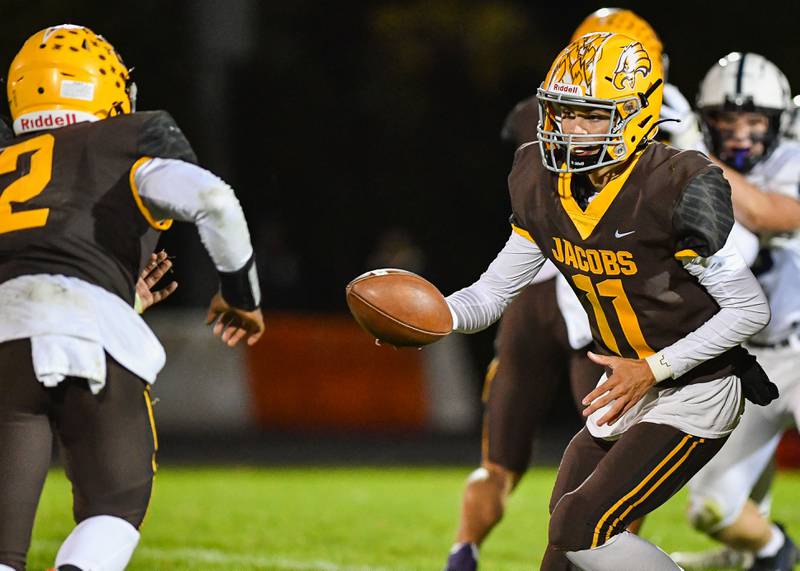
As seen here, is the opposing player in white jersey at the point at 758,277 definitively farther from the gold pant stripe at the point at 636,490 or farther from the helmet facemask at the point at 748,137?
the gold pant stripe at the point at 636,490

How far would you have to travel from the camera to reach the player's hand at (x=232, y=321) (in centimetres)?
357

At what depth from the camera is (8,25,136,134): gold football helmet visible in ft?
11.6

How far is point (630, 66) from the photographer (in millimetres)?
3715

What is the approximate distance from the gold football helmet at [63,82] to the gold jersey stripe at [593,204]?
3.98ft

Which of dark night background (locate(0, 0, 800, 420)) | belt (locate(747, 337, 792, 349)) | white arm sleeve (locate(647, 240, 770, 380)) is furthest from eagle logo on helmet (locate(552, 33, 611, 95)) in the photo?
dark night background (locate(0, 0, 800, 420))

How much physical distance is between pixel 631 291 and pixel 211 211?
1122 millimetres

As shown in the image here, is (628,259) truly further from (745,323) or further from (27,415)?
(27,415)

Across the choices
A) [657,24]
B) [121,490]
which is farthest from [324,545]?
[657,24]

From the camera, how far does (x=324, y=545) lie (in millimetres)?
6176

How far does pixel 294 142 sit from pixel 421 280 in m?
12.1

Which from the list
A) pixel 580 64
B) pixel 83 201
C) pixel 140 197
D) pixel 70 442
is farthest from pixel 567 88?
pixel 70 442

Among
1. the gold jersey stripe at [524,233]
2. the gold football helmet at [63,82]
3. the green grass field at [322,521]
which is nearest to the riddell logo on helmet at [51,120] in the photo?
the gold football helmet at [63,82]

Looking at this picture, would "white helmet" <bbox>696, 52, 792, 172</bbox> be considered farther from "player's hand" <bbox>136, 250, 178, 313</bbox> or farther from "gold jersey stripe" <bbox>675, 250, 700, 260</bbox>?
"player's hand" <bbox>136, 250, 178, 313</bbox>

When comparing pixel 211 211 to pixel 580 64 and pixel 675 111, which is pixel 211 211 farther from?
pixel 675 111
